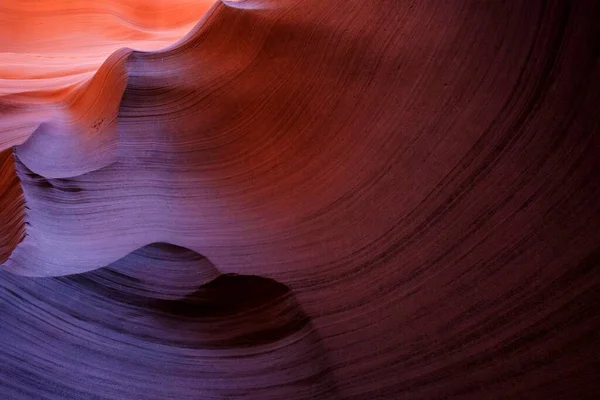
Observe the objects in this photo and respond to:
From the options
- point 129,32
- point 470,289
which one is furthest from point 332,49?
point 129,32

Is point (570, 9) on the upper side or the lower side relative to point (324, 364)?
upper

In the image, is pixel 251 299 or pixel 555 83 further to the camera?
pixel 251 299

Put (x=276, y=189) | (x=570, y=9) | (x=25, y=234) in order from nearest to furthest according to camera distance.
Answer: (x=570, y=9)
(x=25, y=234)
(x=276, y=189)

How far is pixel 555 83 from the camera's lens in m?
0.87

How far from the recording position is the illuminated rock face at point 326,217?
0.87 metres

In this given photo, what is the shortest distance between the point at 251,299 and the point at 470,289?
1.57 ft

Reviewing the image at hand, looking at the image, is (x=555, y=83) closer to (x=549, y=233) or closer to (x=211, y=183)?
(x=549, y=233)

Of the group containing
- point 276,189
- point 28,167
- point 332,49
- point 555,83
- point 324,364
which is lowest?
point 324,364

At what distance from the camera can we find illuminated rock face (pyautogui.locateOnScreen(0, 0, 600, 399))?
2.87 ft

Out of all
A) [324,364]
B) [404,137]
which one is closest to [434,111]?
[404,137]

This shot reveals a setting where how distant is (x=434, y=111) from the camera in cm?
106

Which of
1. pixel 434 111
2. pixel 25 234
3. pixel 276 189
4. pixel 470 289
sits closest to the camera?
pixel 470 289

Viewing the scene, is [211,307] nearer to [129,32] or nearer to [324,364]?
[324,364]

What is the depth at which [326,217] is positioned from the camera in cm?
119
